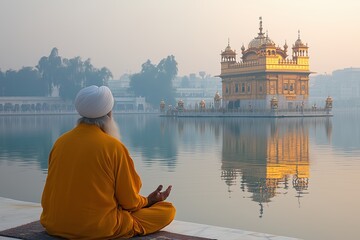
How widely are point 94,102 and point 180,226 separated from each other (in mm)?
1324

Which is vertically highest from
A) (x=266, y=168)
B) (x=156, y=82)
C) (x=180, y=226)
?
(x=156, y=82)

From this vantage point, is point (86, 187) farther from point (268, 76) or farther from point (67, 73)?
point (67, 73)

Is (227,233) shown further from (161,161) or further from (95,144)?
(161,161)

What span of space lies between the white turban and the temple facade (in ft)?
148

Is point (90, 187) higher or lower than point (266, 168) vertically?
higher

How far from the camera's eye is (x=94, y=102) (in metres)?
4.05

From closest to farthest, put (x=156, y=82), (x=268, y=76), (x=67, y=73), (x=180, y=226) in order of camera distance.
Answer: (x=180, y=226)
(x=268, y=76)
(x=67, y=73)
(x=156, y=82)

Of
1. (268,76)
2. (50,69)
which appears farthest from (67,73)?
(268,76)

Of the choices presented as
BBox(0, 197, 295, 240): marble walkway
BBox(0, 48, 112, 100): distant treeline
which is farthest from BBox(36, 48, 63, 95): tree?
BBox(0, 197, 295, 240): marble walkway

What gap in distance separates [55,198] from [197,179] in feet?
17.3

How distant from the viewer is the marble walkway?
4.41 metres

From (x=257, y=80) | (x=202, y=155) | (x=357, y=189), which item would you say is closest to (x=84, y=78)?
(x=257, y=80)

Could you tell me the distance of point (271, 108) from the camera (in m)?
45.3

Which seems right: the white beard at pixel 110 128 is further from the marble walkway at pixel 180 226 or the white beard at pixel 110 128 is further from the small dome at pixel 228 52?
the small dome at pixel 228 52
